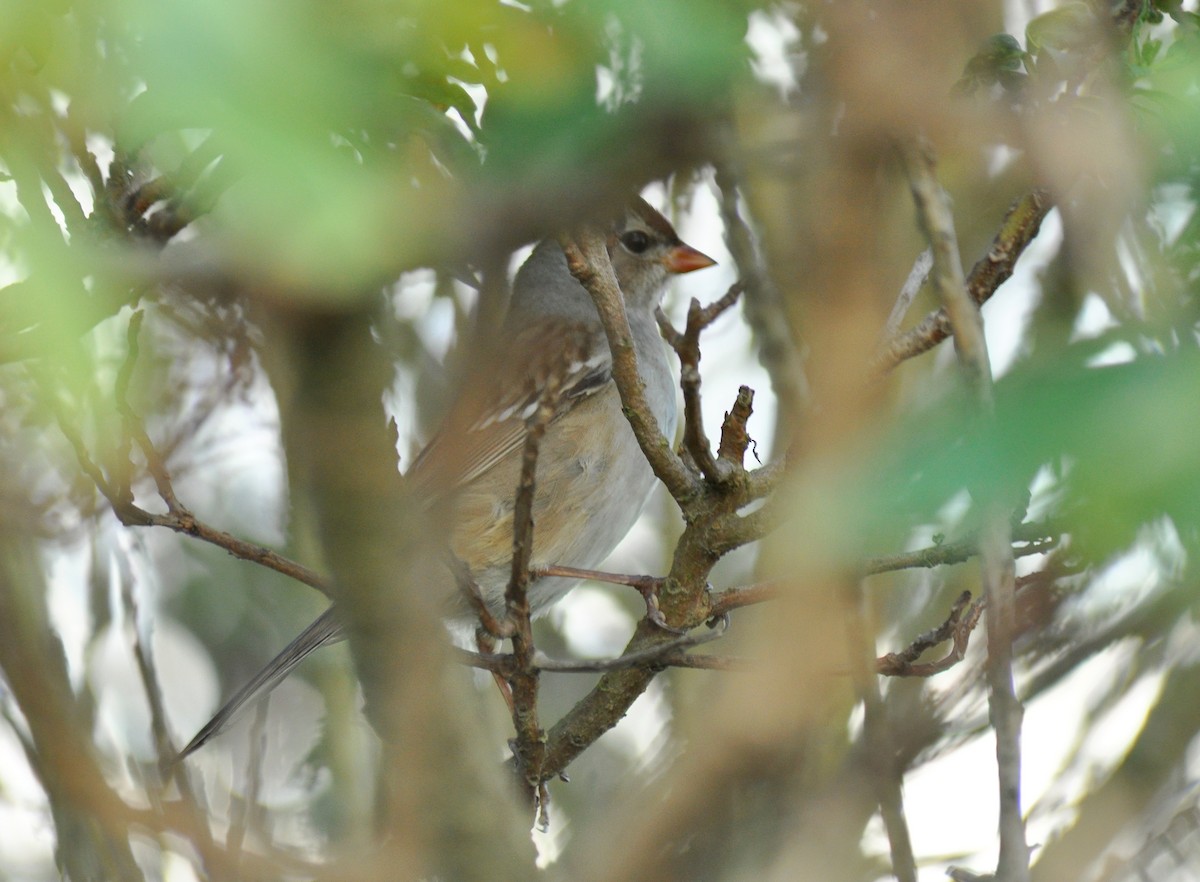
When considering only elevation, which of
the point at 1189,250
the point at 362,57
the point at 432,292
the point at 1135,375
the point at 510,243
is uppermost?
the point at 432,292

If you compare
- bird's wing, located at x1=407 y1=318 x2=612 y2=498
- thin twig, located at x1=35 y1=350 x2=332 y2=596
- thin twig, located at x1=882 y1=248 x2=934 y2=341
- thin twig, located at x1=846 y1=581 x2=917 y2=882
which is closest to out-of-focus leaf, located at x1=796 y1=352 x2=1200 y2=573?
thin twig, located at x1=846 y1=581 x2=917 y2=882

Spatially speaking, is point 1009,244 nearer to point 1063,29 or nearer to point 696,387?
point 1063,29

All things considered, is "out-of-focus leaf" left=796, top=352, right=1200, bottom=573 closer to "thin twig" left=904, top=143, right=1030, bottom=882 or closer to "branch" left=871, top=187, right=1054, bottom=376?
"thin twig" left=904, top=143, right=1030, bottom=882

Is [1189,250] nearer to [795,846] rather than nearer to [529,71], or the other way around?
[529,71]

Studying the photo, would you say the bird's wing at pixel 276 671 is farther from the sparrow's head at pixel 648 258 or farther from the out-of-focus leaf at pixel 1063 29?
the out-of-focus leaf at pixel 1063 29

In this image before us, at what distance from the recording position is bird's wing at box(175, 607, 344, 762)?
3799 mm

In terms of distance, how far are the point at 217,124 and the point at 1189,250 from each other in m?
1.16

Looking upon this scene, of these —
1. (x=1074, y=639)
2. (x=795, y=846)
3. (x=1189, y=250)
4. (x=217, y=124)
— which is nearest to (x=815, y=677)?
(x=795, y=846)

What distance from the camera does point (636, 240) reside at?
17.3ft

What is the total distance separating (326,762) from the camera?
4555 mm

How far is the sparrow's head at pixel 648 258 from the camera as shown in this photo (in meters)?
5.24

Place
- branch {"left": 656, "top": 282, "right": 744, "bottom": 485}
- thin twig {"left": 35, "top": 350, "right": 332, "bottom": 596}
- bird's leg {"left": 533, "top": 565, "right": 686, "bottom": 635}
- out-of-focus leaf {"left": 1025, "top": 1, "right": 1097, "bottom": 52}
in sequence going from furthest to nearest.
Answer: bird's leg {"left": 533, "top": 565, "right": 686, "bottom": 635}, thin twig {"left": 35, "top": 350, "right": 332, "bottom": 596}, branch {"left": 656, "top": 282, "right": 744, "bottom": 485}, out-of-focus leaf {"left": 1025, "top": 1, "right": 1097, "bottom": 52}

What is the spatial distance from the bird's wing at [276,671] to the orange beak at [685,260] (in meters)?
2.23

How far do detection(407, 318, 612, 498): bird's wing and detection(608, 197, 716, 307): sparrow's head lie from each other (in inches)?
19.1
